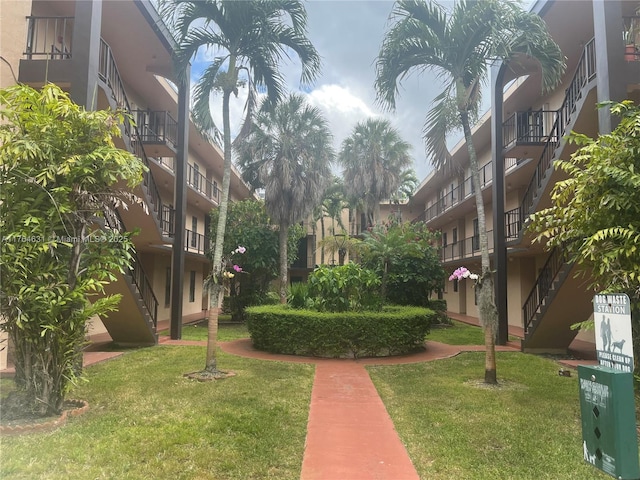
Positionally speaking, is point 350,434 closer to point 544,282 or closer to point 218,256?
point 218,256

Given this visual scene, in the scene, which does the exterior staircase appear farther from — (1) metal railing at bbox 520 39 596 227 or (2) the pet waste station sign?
(2) the pet waste station sign

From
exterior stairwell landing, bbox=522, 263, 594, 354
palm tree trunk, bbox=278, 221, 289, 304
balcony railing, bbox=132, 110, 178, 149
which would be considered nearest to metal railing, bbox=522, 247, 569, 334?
exterior stairwell landing, bbox=522, 263, 594, 354

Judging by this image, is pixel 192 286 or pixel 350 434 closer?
pixel 350 434

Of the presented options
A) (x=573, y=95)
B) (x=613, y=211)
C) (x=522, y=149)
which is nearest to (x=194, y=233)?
(x=522, y=149)

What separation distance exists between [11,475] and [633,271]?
6.74m

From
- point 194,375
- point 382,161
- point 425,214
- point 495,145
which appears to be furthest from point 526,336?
point 425,214

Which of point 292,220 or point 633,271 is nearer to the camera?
point 633,271

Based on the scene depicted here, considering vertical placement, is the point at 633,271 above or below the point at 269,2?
below

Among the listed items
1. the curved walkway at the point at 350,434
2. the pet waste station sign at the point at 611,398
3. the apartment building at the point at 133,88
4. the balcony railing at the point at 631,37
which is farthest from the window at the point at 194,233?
the pet waste station sign at the point at 611,398

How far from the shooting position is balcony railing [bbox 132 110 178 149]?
15250 mm

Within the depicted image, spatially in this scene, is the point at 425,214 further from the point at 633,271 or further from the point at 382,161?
the point at 633,271

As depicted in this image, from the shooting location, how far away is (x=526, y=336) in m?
12.1

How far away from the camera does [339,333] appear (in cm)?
1111

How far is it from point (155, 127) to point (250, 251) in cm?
679
